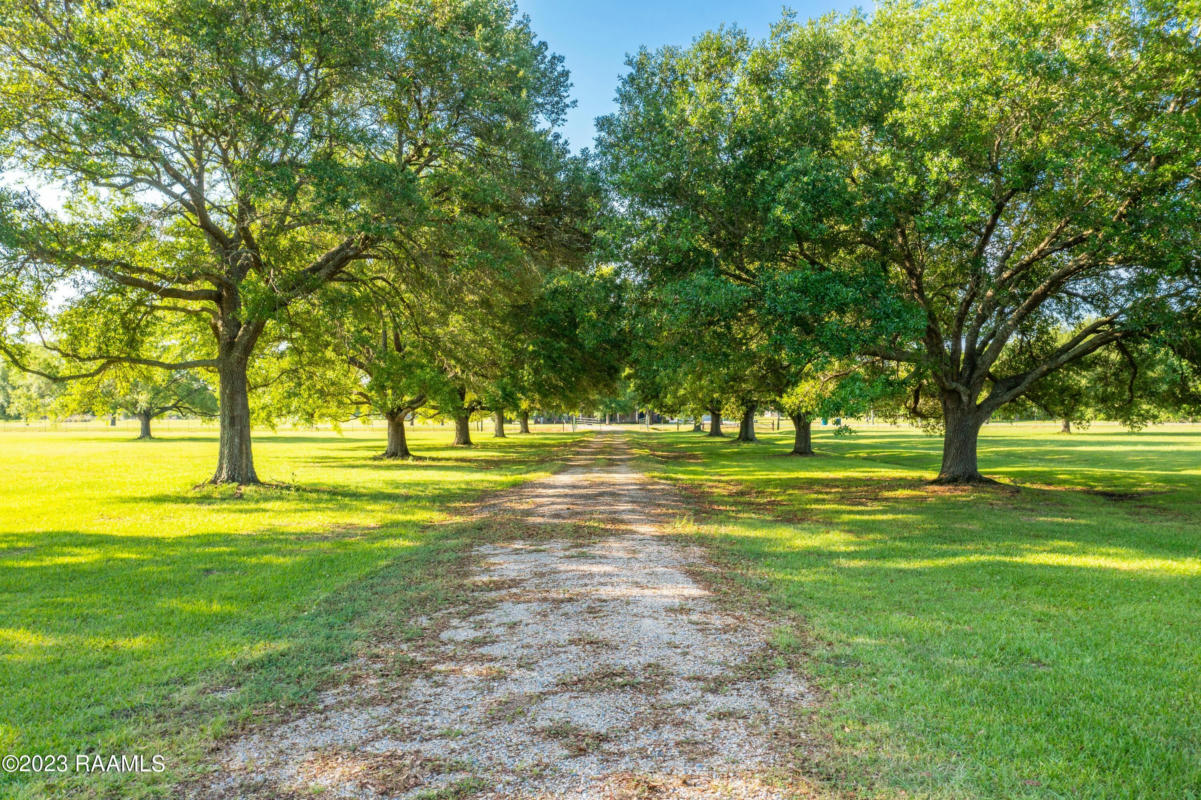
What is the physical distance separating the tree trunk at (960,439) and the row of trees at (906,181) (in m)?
0.74

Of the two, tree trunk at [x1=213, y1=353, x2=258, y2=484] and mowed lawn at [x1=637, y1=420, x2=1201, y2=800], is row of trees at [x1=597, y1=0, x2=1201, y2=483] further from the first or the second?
tree trunk at [x1=213, y1=353, x2=258, y2=484]

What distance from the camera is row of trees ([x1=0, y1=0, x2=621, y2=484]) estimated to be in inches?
490

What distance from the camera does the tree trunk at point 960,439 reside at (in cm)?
1745

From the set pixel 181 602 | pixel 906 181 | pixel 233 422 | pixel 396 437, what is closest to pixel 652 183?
pixel 906 181

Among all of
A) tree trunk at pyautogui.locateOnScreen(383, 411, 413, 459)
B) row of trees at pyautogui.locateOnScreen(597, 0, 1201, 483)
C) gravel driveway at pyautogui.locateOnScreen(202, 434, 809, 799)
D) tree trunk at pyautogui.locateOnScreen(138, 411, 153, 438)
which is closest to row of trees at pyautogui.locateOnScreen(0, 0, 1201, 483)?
row of trees at pyautogui.locateOnScreen(597, 0, 1201, 483)

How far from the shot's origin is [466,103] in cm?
1447

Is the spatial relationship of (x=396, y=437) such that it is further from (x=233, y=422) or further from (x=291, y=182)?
(x=291, y=182)

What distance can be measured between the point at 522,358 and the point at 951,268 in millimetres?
12660

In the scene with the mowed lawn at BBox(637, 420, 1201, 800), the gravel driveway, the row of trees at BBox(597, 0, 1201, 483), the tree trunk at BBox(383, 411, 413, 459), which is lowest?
the mowed lawn at BBox(637, 420, 1201, 800)

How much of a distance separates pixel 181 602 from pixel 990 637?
8.36m

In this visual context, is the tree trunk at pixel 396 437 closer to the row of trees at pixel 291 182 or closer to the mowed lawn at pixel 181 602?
the row of trees at pixel 291 182

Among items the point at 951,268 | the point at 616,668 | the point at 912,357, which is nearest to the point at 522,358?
the point at 912,357

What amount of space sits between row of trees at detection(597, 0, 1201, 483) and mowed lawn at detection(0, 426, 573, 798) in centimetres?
778

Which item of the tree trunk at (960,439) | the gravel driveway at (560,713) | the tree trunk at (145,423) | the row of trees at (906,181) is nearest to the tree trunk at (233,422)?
the row of trees at (906,181)
